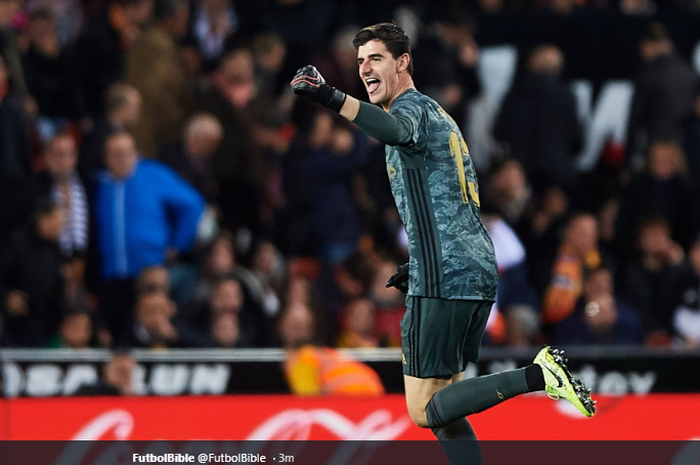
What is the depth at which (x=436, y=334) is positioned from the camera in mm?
4883

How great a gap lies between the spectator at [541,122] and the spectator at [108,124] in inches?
135

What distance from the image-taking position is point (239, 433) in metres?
6.69

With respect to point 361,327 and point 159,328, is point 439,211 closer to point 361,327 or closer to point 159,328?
point 159,328

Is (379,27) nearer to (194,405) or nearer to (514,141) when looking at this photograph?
(194,405)

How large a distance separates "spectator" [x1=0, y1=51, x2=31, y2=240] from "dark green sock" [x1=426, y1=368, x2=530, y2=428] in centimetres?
471

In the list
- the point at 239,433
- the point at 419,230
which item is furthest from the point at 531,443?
the point at 419,230

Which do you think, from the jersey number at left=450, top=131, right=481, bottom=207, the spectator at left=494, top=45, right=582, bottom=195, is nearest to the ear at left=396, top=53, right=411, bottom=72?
the jersey number at left=450, top=131, right=481, bottom=207

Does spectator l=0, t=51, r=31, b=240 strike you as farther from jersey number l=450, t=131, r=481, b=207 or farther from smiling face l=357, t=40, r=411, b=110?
jersey number l=450, t=131, r=481, b=207

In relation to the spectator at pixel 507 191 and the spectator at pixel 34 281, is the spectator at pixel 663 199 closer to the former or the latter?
the spectator at pixel 507 191

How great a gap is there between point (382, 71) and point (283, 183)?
4.73 m

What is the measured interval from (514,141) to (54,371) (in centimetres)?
493

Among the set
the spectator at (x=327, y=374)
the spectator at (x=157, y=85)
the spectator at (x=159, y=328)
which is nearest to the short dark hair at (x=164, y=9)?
the spectator at (x=157, y=85)

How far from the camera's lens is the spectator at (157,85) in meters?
9.05

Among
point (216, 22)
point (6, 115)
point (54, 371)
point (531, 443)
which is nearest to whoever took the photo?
point (531, 443)
